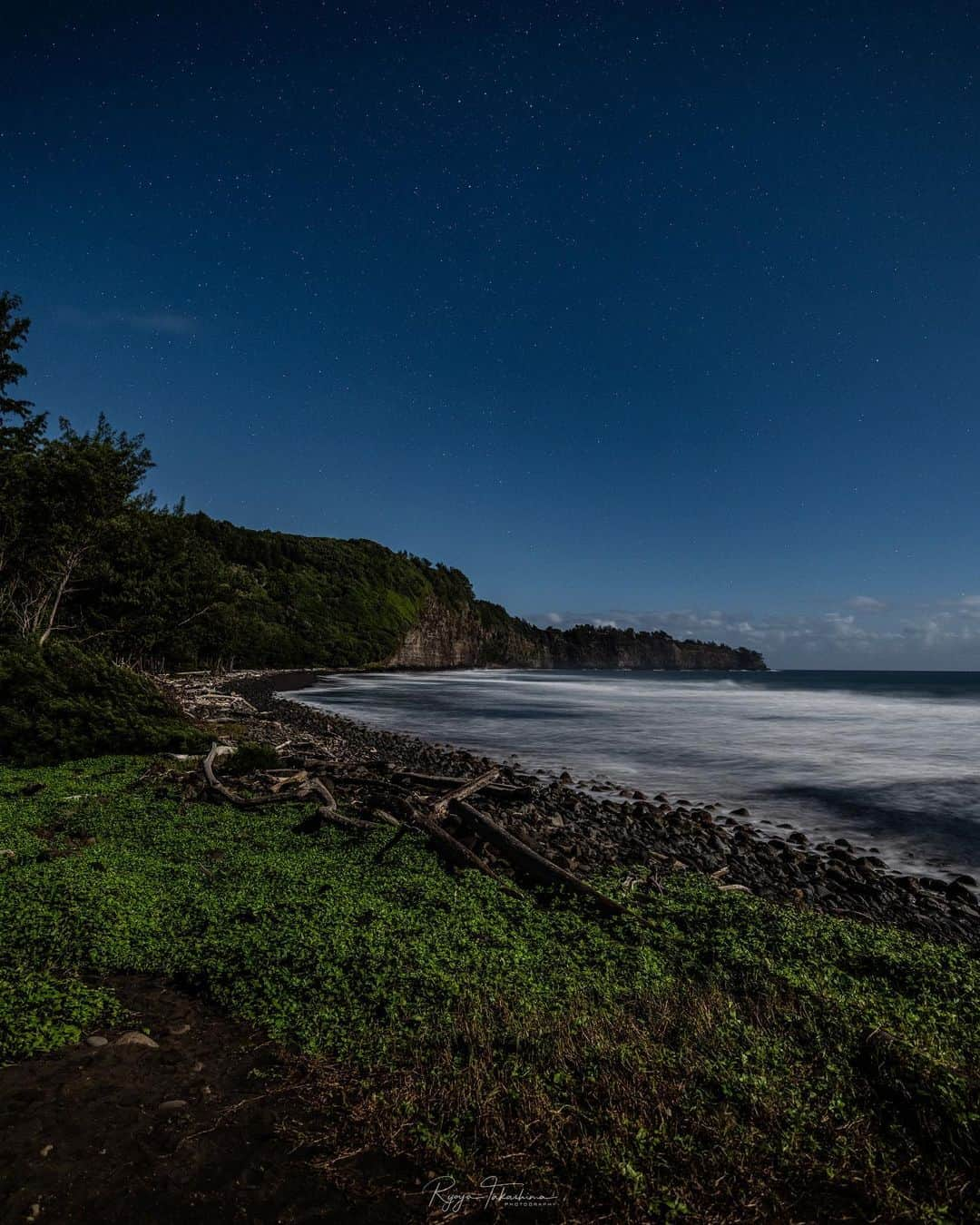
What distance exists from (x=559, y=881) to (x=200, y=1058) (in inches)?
159

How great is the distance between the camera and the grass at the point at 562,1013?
9.19 feet

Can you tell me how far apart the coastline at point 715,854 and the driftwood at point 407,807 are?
816 millimetres

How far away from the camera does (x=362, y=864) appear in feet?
23.0

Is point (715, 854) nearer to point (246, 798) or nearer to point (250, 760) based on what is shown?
point (246, 798)

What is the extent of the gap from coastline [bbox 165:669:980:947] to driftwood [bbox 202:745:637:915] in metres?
0.82

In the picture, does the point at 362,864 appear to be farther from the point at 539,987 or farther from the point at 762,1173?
the point at 762,1173

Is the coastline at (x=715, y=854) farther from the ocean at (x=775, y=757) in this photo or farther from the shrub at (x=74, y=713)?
the shrub at (x=74, y=713)

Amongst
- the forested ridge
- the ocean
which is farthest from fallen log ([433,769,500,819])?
the forested ridge


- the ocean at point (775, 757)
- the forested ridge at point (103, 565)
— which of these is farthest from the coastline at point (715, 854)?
the forested ridge at point (103, 565)

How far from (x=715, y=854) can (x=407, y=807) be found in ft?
17.7

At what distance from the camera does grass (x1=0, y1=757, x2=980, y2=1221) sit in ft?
9.19

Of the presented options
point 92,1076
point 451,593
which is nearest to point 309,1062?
point 92,1076

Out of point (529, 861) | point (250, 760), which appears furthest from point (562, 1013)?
point (250, 760)

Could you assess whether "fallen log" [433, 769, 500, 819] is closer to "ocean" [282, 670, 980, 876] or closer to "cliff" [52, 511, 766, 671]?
"ocean" [282, 670, 980, 876]
